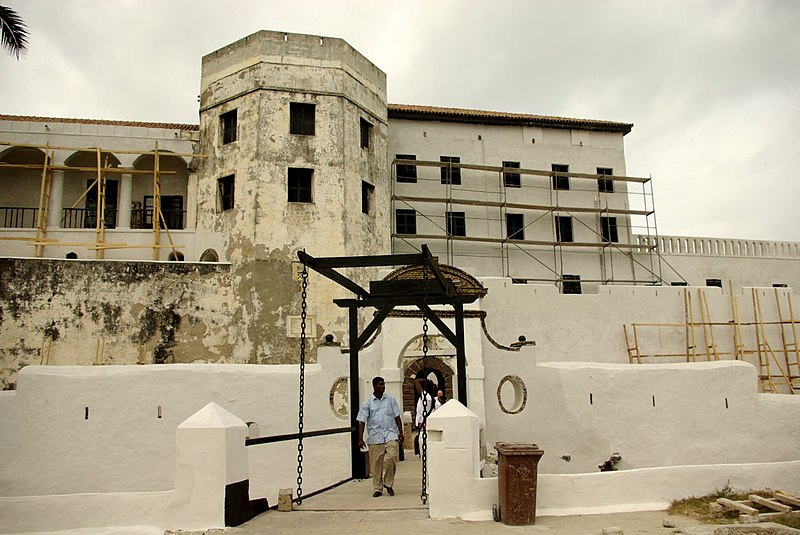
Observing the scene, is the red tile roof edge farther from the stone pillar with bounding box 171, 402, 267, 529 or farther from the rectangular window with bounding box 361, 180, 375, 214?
the stone pillar with bounding box 171, 402, 267, 529

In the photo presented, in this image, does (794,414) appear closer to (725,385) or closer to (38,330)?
(725,385)

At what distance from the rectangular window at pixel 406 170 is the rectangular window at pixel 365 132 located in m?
2.27

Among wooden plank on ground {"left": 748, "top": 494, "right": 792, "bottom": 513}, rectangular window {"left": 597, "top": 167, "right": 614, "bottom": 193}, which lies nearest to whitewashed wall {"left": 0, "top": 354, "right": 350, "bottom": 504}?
wooden plank on ground {"left": 748, "top": 494, "right": 792, "bottom": 513}

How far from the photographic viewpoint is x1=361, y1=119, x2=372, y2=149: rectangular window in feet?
77.7

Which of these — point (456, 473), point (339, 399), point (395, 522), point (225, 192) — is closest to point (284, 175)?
point (225, 192)

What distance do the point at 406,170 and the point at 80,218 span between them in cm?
1125

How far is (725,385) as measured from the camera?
15.6 meters

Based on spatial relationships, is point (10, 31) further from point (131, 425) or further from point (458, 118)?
point (458, 118)

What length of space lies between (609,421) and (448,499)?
858 cm

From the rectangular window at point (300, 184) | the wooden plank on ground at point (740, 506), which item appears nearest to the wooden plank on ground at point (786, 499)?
the wooden plank on ground at point (740, 506)

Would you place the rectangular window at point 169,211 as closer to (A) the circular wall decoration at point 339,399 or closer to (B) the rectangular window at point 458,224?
(B) the rectangular window at point 458,224

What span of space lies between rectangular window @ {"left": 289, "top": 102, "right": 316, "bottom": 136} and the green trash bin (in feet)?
52.8

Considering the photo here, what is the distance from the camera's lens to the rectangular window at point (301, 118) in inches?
878

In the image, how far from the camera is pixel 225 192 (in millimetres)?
22547
